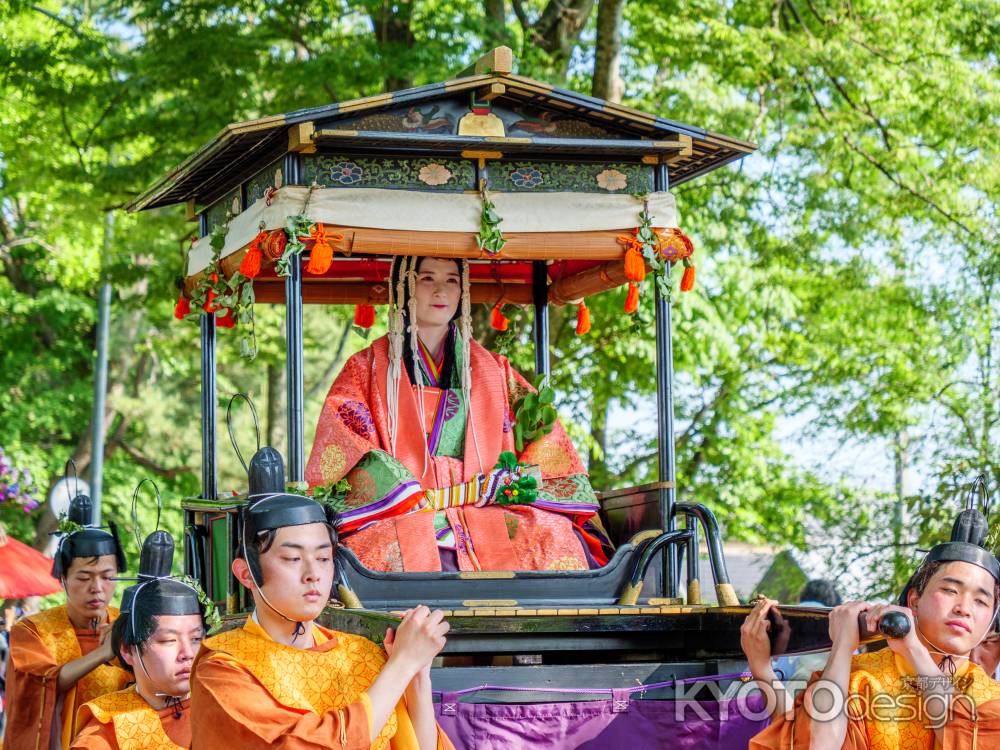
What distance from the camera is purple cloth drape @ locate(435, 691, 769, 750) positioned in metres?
5.46

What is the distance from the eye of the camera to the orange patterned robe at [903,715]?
13.7 feet

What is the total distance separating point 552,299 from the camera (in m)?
8.89

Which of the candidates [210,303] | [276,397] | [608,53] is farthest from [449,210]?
[276,397]

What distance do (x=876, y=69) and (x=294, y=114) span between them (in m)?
8.34

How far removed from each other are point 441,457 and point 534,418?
601 mm

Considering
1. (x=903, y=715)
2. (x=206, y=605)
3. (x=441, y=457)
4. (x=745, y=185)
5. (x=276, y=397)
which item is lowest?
(x=903, y=715)

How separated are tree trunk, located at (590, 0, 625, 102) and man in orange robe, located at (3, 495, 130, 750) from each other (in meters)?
7.66

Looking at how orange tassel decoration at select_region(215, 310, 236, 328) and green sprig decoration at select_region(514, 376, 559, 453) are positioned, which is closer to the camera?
green sprig decoration at select_region(514, 376, 559, 453)

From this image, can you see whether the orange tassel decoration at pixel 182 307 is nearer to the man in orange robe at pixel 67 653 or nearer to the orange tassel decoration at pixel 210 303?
the orange tassel decoration at pixel 210 303

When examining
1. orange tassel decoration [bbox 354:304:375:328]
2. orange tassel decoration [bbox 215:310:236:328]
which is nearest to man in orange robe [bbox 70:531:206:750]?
orange tassel decoration [bbox 215:310:236:328]

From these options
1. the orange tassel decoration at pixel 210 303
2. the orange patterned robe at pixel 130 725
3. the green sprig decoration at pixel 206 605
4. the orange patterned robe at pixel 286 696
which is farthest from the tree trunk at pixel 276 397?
the orange patterned robe at pixel 286 696

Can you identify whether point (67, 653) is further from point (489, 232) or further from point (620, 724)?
point (489, 232)

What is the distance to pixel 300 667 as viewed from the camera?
13.4ft

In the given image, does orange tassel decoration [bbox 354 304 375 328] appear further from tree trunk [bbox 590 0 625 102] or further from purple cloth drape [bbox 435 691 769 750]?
tree trunk [bbox 590 0 625 102]
